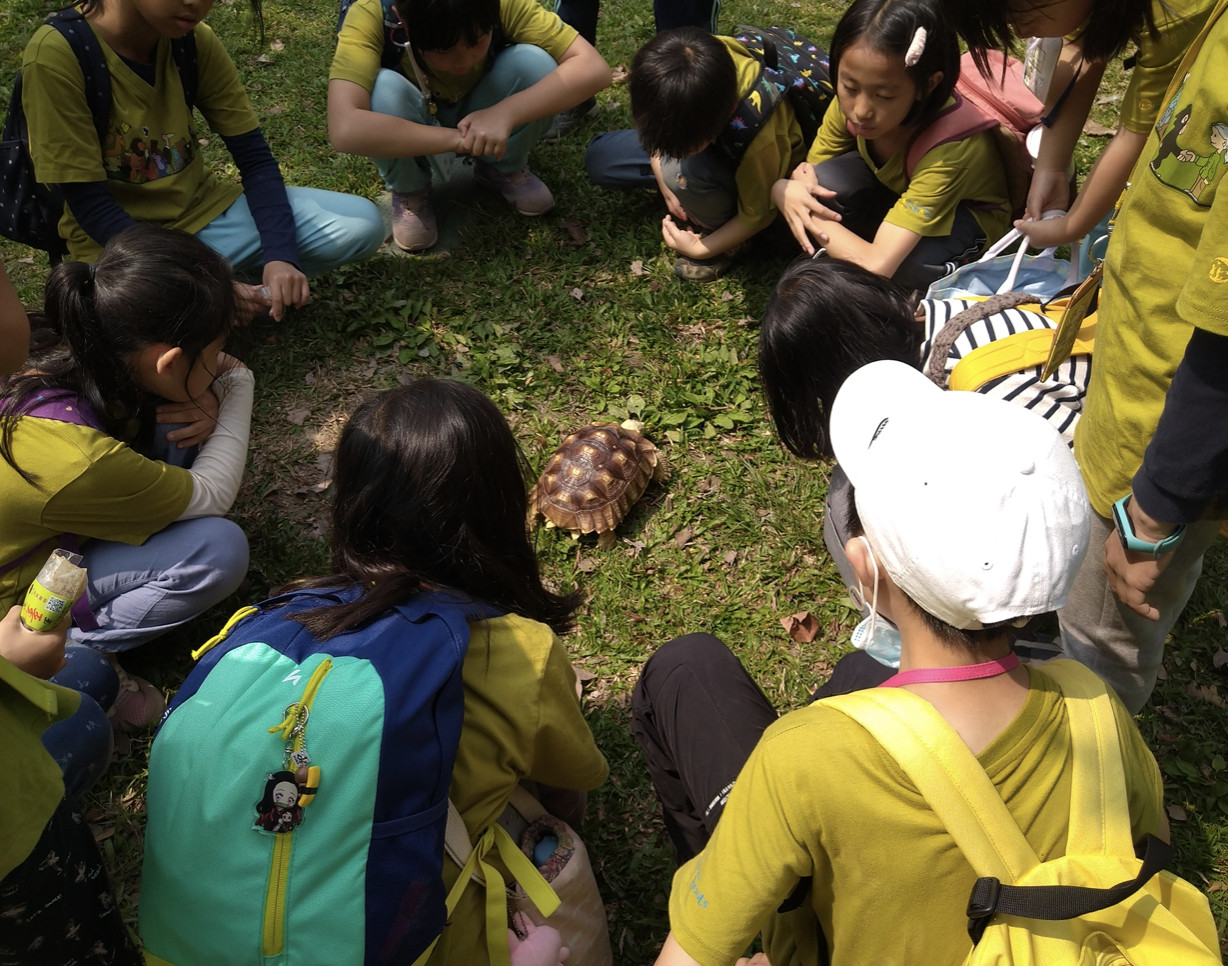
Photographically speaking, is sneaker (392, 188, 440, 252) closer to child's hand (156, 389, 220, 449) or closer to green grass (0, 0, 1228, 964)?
green grass (0, 0, 1228, 964)

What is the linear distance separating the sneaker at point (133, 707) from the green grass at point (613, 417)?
0.08 meters

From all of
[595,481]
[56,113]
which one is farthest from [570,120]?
[595,481]

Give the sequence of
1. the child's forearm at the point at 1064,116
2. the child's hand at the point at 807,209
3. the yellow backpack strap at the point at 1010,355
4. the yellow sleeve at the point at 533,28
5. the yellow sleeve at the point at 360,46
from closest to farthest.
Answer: the yellow backpack strap at the point at 1010,355, the child's forearm at the point at 1064,116, the child's hand at the point at 807,209, the yellow sleeve at the point at 360,46, the yellow sleeve at the point at 533,28

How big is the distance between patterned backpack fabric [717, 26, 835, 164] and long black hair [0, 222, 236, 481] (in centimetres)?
224

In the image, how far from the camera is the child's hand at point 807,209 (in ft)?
12.7

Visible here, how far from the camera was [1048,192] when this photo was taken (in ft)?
10.9

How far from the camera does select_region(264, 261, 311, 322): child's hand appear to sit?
3.96m

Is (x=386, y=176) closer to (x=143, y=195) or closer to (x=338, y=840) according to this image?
(x=143, y=195)

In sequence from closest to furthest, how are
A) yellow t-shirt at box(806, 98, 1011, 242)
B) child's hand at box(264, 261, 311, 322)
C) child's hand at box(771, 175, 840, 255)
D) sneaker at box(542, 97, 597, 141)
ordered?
yellow t-shirt at box(806, 98, 1011, 242), child's hand at box(771, 175, 840, 255), child's hand at box(264, 261, 311, 322), sneaker at box(542, 97, 597, 141)

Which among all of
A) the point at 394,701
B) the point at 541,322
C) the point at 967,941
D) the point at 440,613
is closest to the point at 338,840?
the point at 394,701

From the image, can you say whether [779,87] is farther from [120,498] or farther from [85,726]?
[85,726]

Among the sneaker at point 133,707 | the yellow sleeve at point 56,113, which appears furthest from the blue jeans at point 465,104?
the sneaker at point 133,707

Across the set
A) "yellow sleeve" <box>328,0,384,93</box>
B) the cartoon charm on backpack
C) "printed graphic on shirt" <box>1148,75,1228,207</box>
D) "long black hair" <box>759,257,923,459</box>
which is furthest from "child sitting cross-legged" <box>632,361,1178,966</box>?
"yellow sleeve" <box>328,0,384,93</box>

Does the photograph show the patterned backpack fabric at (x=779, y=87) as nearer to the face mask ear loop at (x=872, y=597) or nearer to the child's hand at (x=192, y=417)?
the child's hand at (x=192, y=417)
